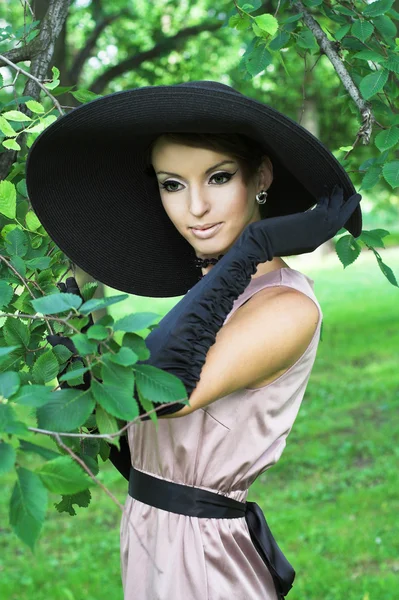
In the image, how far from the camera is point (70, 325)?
1.49m

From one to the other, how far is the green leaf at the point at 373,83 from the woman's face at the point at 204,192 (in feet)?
1.84

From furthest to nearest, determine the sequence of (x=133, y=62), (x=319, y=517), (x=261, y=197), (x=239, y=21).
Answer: (x=133, y=62) < (x=319, y=517) < (x=239, y=21) < (x=261, y=197)

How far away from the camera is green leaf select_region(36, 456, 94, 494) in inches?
52.4

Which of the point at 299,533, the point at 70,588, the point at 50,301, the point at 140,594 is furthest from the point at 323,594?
the point at 50,301

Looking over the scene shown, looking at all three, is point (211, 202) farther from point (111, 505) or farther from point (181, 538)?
point (111, 505)

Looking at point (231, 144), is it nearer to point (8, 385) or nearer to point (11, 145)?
point (11, 145)

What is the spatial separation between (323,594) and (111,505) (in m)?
2.35

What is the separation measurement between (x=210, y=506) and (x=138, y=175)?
3.24 feet

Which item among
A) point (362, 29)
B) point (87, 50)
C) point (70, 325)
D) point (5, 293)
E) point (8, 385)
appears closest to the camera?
point (8, 385)

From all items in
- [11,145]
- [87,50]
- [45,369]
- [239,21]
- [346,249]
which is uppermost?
[239,21]

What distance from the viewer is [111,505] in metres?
6.77

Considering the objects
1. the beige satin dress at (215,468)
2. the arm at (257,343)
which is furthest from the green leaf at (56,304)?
the beige satin dress at (215,468)

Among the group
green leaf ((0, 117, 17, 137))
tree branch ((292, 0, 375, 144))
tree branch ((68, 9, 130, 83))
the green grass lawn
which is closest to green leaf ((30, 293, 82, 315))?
green leaf ((0, 117, 17, 137))

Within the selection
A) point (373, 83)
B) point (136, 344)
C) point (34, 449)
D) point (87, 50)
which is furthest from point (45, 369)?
point (87, 50)
